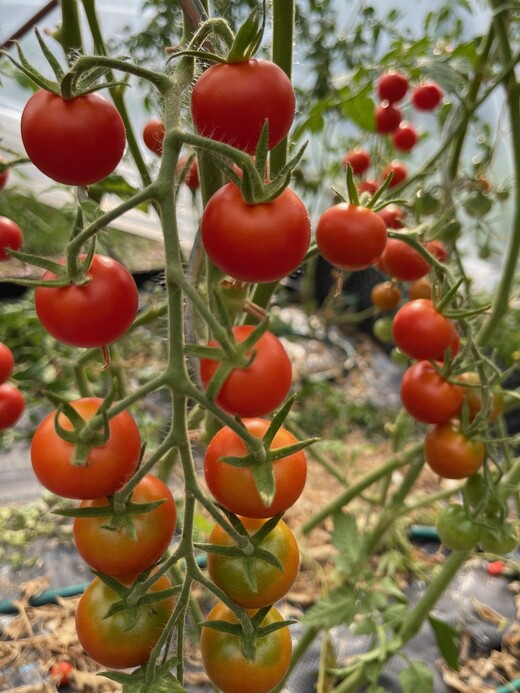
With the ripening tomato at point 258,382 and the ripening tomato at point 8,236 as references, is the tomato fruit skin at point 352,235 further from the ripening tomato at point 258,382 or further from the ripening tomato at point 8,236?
the ripening tomato at point 8,236

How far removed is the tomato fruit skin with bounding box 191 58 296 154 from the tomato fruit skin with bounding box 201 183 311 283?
0.04 metres

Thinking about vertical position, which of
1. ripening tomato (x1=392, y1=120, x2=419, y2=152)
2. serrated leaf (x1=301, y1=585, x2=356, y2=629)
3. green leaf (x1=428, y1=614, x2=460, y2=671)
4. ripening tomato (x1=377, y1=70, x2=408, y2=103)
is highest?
ripening tomato (x1=377, y1=70, x2=408, y2=103)

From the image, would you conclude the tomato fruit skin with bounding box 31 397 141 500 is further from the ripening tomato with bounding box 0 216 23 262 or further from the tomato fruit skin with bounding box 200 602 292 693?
the ripening tomato with bounding box 0 216 23 262

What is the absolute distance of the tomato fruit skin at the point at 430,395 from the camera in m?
0.62

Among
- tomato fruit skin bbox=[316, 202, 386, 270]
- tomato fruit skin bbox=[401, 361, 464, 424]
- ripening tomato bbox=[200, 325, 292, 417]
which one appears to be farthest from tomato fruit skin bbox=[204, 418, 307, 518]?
tomato fruit skin bbox=[401, 361, 464, 424]

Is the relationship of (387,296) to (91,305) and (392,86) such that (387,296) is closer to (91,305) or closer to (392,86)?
(392,86)

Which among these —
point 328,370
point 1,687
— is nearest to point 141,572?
point 1,687

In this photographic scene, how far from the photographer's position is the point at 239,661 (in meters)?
0.42

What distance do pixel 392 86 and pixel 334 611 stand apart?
97cm

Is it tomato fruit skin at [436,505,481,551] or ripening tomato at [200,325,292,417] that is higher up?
ripening tomato at [200,325,292,417]

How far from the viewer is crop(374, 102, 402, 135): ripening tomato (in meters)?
1.16

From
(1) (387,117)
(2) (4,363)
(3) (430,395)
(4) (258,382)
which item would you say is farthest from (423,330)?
(1) (387,117)

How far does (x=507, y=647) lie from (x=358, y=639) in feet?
1.08

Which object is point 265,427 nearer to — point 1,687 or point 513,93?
point 513,93
